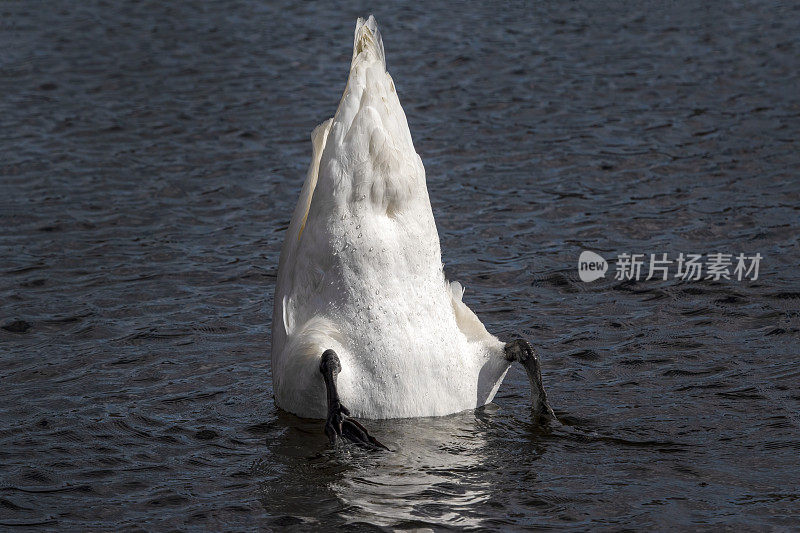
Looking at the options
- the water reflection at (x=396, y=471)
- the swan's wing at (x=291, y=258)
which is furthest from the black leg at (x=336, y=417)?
the swan's wing at (x=291, y=258)

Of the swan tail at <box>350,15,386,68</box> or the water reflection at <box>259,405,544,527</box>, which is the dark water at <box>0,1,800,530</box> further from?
the swan tail at <box>350,15,386,68</box>

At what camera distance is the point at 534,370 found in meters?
7.70

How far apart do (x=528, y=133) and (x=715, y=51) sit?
5.29m

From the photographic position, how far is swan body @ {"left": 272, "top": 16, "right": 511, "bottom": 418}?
726cm

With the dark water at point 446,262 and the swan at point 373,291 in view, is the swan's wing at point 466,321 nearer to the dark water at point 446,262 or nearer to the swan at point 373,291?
the swan at point 373,291

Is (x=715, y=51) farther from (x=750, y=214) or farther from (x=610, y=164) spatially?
(x=750, y=214)

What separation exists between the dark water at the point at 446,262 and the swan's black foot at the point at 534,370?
6.8 inches

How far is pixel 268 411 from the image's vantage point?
7.99 metres
